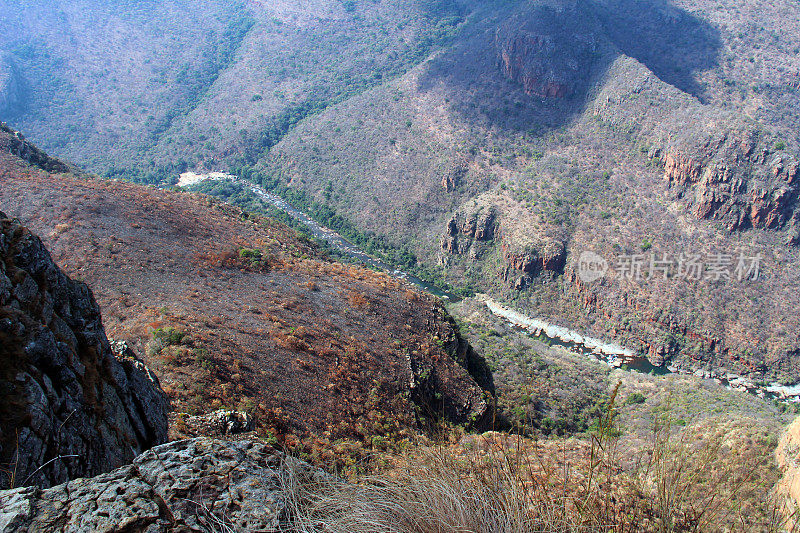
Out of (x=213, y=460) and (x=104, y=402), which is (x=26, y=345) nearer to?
(x=104, y=402)

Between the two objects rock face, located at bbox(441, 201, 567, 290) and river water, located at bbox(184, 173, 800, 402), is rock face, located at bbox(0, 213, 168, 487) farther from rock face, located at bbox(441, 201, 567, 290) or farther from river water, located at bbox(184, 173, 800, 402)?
rock face, located at bbox(441, 201, 567, 290)

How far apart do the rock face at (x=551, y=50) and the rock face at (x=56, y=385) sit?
239 ft

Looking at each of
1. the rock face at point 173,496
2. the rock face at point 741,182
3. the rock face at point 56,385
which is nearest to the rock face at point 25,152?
the rock face at point 56,385

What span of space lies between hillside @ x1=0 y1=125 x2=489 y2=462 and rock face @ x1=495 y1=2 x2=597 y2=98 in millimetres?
54114

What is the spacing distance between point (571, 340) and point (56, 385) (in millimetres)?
51459

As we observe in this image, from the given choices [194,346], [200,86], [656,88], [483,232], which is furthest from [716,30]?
[200,86]

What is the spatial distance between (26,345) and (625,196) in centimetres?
5888

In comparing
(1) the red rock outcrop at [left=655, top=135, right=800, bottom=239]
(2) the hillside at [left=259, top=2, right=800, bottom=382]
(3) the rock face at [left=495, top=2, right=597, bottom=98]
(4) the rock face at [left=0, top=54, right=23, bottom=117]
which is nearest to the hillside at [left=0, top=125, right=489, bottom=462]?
(2) the hillside at [left=259, top=2, right=800, bottom=382]

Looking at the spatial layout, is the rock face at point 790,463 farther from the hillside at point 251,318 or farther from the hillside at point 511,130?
the hillside at point 511,130

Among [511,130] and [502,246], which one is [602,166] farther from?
[502,246]

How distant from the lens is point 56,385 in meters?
6.00

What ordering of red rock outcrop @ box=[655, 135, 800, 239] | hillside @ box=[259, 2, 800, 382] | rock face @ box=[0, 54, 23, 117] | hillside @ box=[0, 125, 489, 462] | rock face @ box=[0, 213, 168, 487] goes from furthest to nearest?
rock face @ box=[0, 54, 23, 117] → hillside @ box=[259, 2, 800, 382] → red rock outcrop @ box=[655, 135, 800, 239] → hillside @ box=[0, 125, 489, 462] → rock face @ box=[0, 213, 168, 487]

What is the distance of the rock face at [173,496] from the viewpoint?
3369mm

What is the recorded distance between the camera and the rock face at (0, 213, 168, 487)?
5.07m
